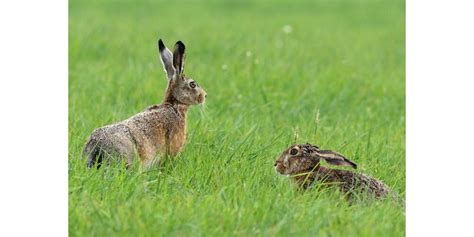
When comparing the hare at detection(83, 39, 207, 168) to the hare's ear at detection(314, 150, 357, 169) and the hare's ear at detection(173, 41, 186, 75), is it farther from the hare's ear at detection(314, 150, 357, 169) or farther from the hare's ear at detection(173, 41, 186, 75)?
the hare's ear at detection(314, 150, 357, 169)

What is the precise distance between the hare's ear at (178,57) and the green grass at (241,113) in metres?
0.60

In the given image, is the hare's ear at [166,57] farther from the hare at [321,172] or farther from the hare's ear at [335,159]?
the hare's ear at [335,159]

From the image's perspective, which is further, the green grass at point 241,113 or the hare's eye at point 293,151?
the hare's eye at point 293,151

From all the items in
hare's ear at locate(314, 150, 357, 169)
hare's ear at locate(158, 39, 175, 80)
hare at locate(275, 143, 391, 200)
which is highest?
hare's ear at locate(158, 39, 175, 80)

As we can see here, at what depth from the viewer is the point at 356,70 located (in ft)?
34.2

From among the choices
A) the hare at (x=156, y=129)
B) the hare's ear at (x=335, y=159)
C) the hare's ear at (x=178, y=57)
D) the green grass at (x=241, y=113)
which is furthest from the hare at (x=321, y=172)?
the hare's ear at (x=178, y=57)

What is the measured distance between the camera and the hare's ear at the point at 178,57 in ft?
19.6

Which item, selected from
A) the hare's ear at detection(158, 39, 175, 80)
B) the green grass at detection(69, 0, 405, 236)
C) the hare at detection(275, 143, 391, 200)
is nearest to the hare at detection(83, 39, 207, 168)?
the hare's ear at detection(158, 39, 175, 80)

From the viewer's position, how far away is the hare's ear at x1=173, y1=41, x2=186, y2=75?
598 cm

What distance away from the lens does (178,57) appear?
611 centimetres

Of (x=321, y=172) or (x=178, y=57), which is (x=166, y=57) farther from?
(x=321, y=172)

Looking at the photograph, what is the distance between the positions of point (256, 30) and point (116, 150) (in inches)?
314

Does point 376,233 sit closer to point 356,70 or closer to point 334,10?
point 356,70

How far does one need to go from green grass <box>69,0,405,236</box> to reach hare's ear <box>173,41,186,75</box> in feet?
1.97
